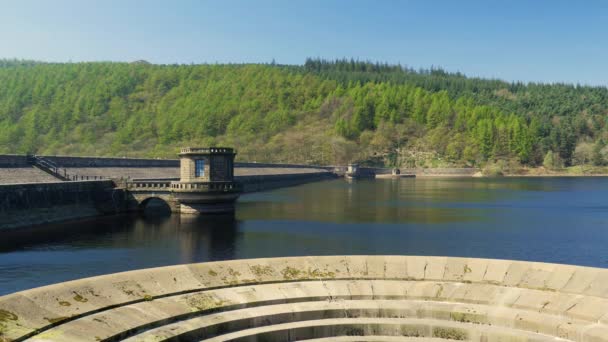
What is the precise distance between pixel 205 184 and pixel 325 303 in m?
62.9

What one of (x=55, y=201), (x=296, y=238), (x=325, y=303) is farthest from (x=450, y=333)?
(x=55, y=201)

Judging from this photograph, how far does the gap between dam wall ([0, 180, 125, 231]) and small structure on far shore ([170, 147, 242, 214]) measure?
1243 centimetres

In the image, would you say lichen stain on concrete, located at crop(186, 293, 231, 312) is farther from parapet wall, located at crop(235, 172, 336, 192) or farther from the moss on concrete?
parapet wall, located at crop(235, 172, 336, 192)

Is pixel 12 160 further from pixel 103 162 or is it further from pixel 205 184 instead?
pixel 205 184

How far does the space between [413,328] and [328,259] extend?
706 cm

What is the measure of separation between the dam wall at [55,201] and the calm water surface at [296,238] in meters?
2.63

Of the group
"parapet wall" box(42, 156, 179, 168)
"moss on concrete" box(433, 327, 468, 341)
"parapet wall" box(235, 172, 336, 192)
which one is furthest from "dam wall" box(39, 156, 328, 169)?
"moss on concrete" box(433, 327, 468, 341)

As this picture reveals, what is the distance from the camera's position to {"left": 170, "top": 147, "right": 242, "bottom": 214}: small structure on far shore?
3376 inches

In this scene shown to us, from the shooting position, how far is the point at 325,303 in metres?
25.6

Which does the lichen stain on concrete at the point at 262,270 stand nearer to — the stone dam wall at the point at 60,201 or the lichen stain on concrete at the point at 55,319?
the lichen stain on concrete at the point at 55,319

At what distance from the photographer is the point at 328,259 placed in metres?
29.4

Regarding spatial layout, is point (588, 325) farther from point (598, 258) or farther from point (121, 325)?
point (598, 258)

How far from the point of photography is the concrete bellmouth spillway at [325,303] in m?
21.4

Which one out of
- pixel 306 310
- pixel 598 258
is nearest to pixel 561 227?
pixel 598 258
